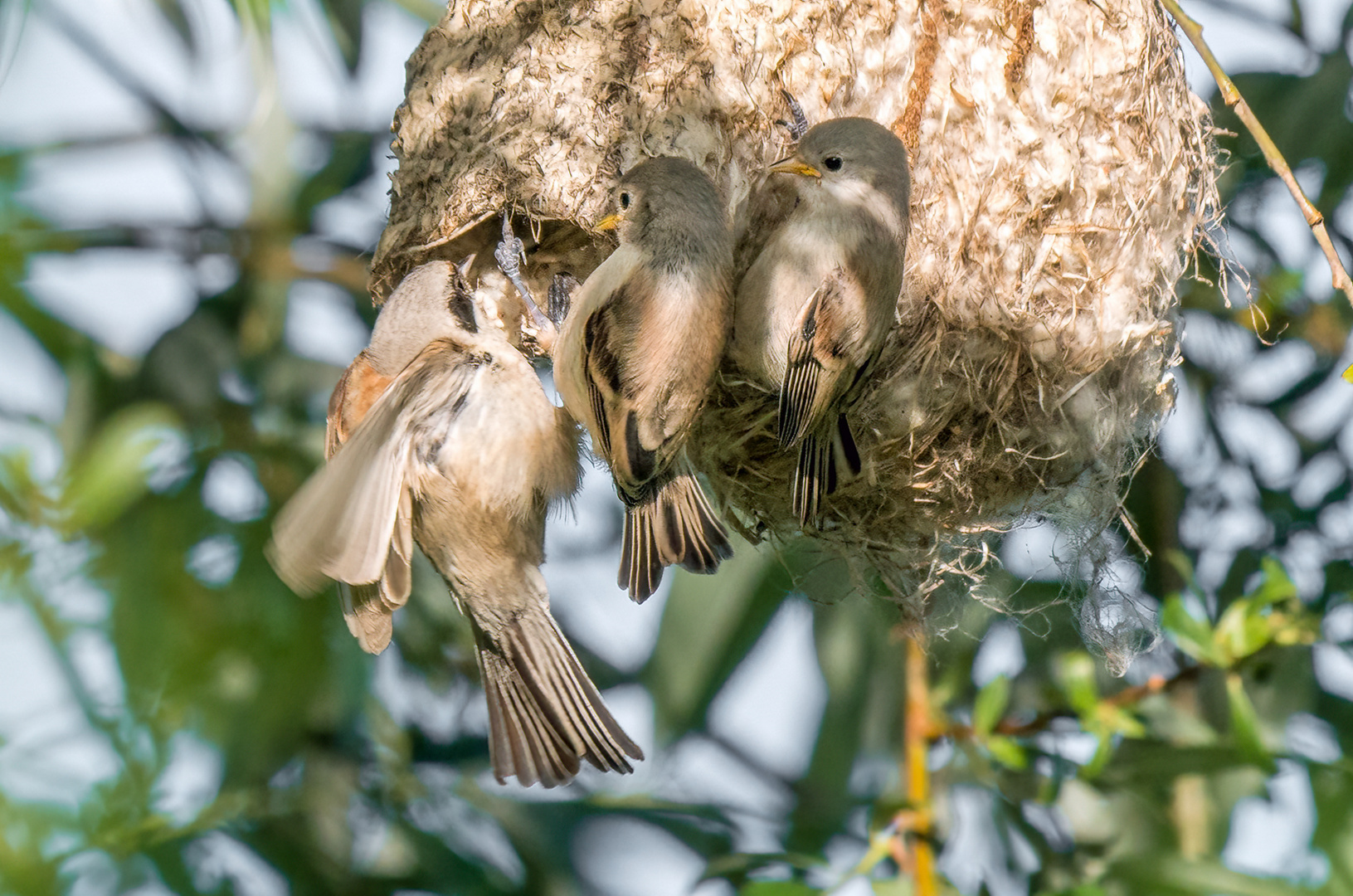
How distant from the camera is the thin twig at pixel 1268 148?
187 centimetres

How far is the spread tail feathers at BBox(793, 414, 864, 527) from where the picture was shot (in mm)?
1989

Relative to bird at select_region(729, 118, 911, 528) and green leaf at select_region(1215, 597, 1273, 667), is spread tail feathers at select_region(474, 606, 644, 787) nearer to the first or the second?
bird at select_region(729, 118, 911, 528)

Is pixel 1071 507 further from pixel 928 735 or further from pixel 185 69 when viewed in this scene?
pixel 185 69

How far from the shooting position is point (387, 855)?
10.4ft

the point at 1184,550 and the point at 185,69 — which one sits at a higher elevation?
the point at 185,69

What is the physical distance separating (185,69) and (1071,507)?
7.84 feet

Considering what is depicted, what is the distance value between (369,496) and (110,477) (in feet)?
1.05

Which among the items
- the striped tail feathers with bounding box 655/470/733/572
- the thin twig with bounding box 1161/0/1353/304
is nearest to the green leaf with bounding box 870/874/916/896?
the striped tail feathers with bounding box 655/470/733/572

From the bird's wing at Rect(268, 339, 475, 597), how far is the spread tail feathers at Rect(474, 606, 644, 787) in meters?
0.28

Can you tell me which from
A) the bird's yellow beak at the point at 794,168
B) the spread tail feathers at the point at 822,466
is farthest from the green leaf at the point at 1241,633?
the bird's yellow beak at the point at 794,168

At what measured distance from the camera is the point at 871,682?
3.53m

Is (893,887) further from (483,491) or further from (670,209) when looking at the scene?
(670,209)

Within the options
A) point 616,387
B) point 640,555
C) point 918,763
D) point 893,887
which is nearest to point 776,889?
point 893,887

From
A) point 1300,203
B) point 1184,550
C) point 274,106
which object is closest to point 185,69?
point 274,106
